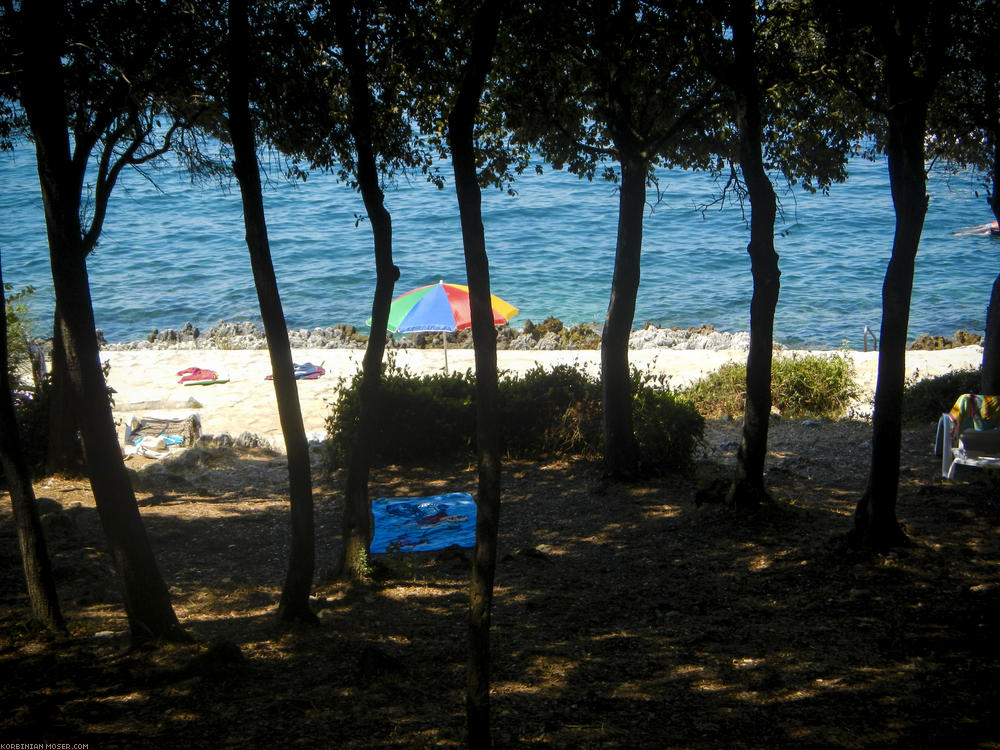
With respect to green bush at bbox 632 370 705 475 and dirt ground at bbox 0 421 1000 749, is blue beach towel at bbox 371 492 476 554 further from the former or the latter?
green bush at bbox 632 370 705 475

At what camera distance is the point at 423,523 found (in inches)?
360

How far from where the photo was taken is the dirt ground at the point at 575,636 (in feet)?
14.6

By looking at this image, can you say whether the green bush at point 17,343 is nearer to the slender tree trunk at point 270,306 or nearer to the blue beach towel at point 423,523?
the blue beach towel at point 423,523

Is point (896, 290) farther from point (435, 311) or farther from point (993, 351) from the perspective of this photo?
point (435, 311)

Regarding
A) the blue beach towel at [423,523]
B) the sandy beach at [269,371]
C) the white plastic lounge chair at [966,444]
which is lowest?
the blue beach towel at [423,523]

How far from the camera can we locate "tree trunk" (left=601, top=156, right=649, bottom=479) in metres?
9.30

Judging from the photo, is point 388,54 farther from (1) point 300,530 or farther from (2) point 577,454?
(2) point 577,454

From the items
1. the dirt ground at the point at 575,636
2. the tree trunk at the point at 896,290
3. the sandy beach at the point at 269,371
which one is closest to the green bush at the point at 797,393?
the sandy beach at the point at 269,371

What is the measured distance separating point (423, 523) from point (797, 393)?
8.27m

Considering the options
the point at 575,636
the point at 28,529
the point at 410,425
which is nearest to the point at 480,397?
the point at 575,636

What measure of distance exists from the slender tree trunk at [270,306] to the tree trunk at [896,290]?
4233mm

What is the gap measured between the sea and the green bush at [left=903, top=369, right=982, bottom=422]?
8.97 meters

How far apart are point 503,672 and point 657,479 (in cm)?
522

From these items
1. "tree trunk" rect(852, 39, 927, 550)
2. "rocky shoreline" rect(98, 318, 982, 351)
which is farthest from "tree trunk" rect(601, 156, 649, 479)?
"rocky shoreline" rect(98, 318, 982, 351)
